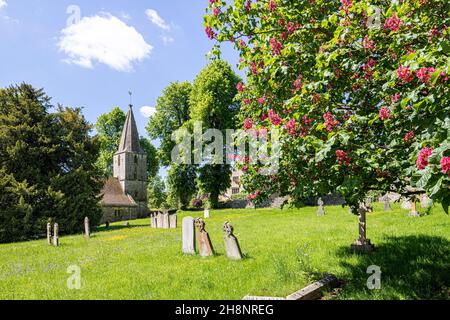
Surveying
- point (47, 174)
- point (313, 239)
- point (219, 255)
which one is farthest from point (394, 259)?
point (47, 174)

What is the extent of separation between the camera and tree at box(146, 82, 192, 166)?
48938 mm

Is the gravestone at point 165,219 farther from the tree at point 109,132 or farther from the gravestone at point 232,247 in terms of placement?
the tree at point 109,132

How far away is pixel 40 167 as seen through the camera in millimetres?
28562

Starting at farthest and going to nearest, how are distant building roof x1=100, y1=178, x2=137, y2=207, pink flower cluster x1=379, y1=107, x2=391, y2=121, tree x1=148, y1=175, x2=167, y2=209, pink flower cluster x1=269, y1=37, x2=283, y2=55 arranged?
tree x1=148, y1=175, x2=167, y2=209
distant building roof x1=100, y1=178, x2=137, y2=207
pink flower cluster x1=269, y1=37, x2=283, y2=55
pink flower cluster x1=379, y1=107, x2=391, y2=121

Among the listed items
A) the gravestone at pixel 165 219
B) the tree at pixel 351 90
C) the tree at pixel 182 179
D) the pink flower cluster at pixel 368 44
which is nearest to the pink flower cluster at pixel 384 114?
the tree at pixel 351 90

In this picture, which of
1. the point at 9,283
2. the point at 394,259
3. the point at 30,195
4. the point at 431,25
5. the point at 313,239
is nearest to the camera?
the point at 431,25

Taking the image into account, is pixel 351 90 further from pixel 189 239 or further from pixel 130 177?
pixel 130 177

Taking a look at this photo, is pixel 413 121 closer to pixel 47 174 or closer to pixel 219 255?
pixel 219 255

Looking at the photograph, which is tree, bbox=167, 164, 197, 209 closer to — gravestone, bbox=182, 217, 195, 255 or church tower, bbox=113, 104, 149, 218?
church tower, bbox=113, 104, 149, 218

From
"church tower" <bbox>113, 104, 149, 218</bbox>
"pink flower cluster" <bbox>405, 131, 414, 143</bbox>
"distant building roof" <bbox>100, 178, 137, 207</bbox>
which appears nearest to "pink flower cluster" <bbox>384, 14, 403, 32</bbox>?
"pink flower cluster" <bbox>405, 131, 414, 143</bbox>

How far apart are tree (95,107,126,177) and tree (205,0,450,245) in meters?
56.0

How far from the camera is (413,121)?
15.1 feet

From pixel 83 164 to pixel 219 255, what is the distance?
886 inches
